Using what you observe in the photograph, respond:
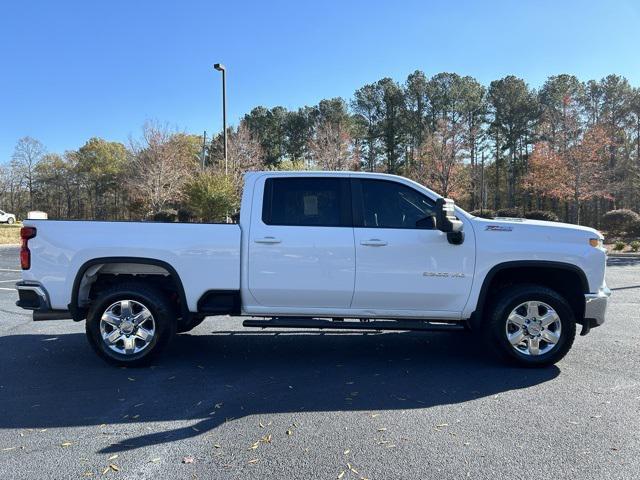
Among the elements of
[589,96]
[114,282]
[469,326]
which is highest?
[589,96]

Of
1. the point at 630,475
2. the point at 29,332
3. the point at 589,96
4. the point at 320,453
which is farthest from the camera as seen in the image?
the point at 589,96

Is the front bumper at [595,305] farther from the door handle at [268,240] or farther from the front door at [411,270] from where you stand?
the door handle at [268,240]

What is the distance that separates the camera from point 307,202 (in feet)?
17.3

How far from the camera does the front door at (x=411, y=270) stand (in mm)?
5047

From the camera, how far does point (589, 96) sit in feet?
161

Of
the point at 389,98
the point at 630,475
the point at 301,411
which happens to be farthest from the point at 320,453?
the point at 389,98

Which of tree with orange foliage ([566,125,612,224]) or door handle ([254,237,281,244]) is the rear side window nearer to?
door handle ([254,237,281,244])

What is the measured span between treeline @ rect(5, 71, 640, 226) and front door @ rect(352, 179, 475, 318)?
839 inches

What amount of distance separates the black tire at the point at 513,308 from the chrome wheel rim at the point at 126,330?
364 centimetres

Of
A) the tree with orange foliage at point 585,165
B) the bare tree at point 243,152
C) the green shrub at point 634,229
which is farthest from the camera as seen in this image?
the bare tree at point 243,152

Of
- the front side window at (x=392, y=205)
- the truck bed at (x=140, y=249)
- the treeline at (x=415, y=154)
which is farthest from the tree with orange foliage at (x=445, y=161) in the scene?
the truck bed at (x=140, y=249)

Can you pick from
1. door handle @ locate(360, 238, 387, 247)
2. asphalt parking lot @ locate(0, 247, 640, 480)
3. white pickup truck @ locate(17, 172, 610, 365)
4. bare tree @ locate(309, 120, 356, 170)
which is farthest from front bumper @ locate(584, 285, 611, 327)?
bare tree @ locate(309, 120, 356, 170)

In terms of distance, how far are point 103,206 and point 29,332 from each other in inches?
2503

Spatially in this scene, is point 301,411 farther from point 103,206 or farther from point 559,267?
Result: point 103,206
